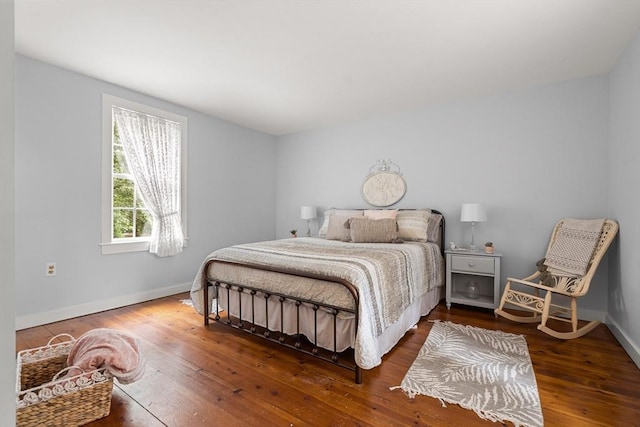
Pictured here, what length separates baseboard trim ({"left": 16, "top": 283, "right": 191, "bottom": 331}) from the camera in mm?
2734

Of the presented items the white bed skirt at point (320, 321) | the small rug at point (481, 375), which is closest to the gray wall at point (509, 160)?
the small rug at point (481, 375)

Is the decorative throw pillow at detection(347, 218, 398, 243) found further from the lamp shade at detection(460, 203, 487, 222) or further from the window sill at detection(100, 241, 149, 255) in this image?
the window sill at detection(100, 241, 149, 255)

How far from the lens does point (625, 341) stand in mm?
2357

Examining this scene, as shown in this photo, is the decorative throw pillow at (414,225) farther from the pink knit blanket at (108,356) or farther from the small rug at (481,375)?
Result: the pink knit blanket at (108,356)

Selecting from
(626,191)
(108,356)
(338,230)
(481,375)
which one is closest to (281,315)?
(108,356)

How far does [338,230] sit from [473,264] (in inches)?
61.5

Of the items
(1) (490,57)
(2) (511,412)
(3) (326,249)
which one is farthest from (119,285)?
(1) (490,57)

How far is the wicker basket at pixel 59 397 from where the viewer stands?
54.1 inches

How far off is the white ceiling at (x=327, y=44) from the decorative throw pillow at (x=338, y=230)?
1510 millimetres

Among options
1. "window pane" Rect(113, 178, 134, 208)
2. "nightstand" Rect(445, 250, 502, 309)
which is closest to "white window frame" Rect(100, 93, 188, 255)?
"window pane" Rect(113, 178, 134, 208)

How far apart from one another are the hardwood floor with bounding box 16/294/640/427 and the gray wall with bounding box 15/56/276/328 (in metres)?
0.40

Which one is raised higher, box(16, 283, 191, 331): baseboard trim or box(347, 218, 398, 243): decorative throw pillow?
box(347, 218, 398, 243): decorative throw pillow

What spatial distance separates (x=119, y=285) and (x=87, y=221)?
2.59ft

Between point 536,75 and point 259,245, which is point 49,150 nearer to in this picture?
point 259,245
